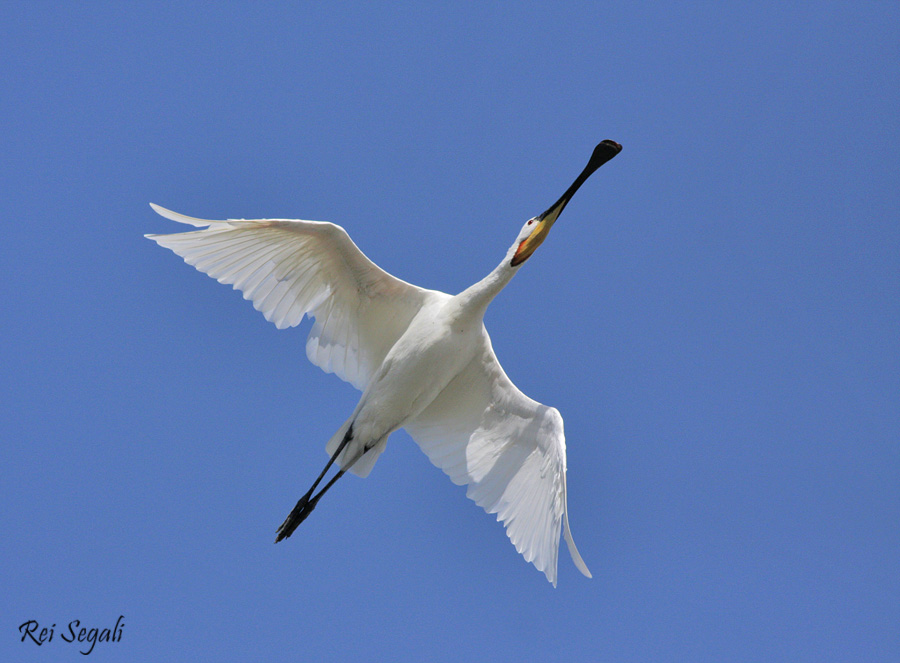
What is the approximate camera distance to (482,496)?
10.7 metres

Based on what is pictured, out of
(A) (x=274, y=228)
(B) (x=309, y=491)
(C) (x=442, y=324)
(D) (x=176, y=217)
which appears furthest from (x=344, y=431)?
(D) (x=176, y=217)

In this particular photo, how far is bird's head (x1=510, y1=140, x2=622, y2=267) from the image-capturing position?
33.3 ft

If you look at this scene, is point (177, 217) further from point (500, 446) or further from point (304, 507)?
point (500, 446)

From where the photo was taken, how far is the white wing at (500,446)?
10.2 m

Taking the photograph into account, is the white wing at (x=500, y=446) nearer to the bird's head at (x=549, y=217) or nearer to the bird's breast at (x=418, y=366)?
the bird's breast at (x=418, y=366)

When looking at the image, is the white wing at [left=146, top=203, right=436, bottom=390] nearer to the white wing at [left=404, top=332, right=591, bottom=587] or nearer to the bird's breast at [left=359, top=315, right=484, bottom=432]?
the bird's breast at [left=359, top=315, right=484, bottom=432]

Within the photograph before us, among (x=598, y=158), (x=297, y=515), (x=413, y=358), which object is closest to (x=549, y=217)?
(x=598, y=158)

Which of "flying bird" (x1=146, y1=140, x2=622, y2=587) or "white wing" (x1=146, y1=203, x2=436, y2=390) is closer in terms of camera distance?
"white wing" (x1=146, y1=203, x2=436, y2=390)

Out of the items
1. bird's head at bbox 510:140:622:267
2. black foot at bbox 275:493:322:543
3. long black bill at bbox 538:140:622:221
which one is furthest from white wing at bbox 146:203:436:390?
long black bill at bbox 538:140:622:221

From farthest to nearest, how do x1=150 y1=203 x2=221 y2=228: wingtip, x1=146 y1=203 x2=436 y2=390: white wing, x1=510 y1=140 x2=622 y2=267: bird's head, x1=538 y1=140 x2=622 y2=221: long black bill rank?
x1=538 y1=140 x2=622 y2=221: long black bill
x1=510 y1=140 x2=622 y2=267: bird's head
x1=146 y1=203 x2=436 y2=390: white wing
x1=150 y1=203 x2=221 y2=228: wingtip

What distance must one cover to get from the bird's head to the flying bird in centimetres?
1

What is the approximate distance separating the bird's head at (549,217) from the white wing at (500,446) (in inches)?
47.9

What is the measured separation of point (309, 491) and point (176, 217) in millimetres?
3843

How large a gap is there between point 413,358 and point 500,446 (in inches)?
73.2
